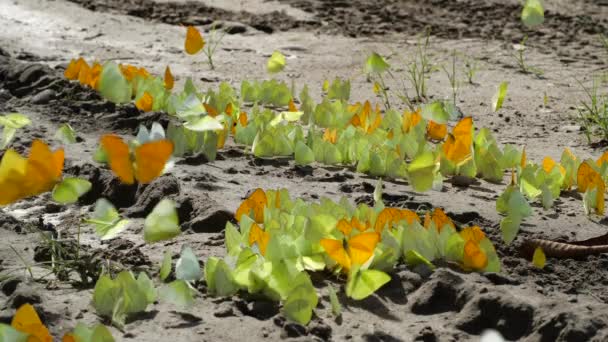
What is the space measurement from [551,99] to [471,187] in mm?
1578

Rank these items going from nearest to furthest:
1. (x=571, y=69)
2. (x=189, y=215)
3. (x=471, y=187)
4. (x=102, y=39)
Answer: (x=189, y=215) < (x=471, y=187) < (x=571, y=69) < (x=102, y=39)

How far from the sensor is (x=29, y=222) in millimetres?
3141

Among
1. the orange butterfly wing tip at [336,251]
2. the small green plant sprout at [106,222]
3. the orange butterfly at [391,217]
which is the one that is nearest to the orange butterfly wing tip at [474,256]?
the orange butterfly at [391,217]

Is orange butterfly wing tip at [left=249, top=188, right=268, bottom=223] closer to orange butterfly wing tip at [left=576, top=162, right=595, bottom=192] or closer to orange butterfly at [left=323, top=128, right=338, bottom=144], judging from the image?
orange butterfly at [left=323, top=128, right=338, bottom=144]

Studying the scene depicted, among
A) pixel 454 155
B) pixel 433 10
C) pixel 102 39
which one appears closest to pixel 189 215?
pixel 454 155

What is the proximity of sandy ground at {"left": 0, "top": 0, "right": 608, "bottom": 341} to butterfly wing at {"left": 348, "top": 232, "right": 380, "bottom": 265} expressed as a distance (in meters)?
0.11

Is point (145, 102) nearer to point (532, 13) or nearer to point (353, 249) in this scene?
point (532, 13)

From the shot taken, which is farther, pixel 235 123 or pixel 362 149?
pixel 235 123

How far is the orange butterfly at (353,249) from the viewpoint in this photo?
2.44 m

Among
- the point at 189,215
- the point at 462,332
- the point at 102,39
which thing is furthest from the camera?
the point at 102,39

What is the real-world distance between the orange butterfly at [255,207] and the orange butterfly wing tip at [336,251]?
0.47m

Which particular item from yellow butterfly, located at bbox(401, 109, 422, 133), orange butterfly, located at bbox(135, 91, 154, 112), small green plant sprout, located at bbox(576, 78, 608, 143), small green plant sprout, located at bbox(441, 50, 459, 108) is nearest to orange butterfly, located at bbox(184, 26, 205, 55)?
orange butterfly, located at bbox(135, 91, 154, 112)

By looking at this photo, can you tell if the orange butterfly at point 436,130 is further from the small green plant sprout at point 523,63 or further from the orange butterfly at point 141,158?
the orange butterfly at point 141,158

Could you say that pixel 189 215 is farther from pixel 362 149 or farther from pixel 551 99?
pixel 551 99
